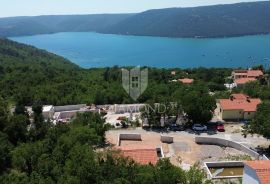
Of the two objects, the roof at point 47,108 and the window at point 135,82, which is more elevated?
the window at point 135,82

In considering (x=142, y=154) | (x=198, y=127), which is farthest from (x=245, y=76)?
(x=142, y=154)

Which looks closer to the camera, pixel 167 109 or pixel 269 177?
pixel 269 177

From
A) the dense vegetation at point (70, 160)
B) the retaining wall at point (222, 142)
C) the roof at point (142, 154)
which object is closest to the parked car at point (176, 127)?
the retaining wall at point (222, 142)

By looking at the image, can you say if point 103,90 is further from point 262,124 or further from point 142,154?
point 262,124

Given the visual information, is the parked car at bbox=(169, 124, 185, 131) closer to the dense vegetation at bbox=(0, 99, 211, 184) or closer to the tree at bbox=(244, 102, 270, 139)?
the dense vegetation at bbox=(0, 99, 211, 184)

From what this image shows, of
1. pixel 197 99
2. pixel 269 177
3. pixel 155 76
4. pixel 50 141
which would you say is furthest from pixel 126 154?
pixel 155 76

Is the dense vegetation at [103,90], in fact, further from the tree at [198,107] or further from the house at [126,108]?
the house at [126,108]

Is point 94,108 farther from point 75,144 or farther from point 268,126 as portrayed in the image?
point 268,126

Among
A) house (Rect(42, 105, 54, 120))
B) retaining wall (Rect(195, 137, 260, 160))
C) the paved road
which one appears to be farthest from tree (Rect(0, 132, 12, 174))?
retaining wall (Rect(195, 137, 260, 160))
